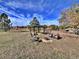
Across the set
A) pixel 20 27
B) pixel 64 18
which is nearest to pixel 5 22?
pixel 20 27

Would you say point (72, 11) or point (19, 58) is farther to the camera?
point (72, 11)

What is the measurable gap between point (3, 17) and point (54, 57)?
172 feet

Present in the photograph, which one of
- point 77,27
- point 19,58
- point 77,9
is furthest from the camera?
point 77,27

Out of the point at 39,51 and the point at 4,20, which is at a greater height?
the point at 4,20

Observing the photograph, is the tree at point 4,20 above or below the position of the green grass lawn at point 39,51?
above

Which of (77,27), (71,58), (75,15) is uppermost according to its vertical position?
(75,15)

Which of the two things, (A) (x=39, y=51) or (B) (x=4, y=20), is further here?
(B) (x=4, y=20)

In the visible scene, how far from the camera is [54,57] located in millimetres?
9359

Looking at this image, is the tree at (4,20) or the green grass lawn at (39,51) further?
the tree at (4,20)

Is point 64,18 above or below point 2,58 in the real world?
above

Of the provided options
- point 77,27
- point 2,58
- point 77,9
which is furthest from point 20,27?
point 2,58

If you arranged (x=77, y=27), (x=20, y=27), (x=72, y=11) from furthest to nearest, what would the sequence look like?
(x=20, y=27), (x=77, y=27), (x=72, y=11)

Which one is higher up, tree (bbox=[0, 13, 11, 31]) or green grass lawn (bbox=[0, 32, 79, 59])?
tree (bbox=[0, 13, 11, 31])

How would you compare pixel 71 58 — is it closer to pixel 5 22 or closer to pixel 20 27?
pixel 20 27
